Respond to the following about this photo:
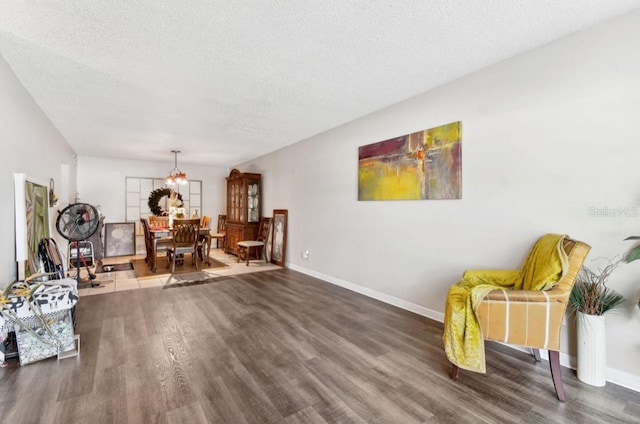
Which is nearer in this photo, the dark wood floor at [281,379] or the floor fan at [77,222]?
the dark wood floor at [281,379]

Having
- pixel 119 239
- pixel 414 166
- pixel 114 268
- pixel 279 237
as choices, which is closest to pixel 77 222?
pixel 114 268

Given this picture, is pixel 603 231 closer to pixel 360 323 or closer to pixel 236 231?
pixel 360 323

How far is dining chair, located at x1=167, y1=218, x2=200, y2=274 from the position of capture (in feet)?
17.0

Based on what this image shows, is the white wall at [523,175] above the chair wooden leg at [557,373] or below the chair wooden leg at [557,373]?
above

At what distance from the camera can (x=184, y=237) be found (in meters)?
→ 5.32

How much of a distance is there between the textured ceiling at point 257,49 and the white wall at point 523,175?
0.19 meters

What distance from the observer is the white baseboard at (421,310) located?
193 centimetres

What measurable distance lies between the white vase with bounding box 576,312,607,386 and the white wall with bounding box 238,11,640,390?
0.48 feet

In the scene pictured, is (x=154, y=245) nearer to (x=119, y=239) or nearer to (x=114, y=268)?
(x=114, y=268)

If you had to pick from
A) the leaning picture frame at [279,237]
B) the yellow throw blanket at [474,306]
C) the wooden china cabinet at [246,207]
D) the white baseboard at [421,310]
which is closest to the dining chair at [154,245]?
the wooden china cabinet at [246,207]

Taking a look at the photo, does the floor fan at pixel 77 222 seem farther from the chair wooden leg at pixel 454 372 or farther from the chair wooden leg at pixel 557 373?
the chair wooden leg at pixel 557 373

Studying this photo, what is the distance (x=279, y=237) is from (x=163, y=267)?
2346mm

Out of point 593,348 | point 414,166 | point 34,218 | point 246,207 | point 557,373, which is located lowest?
point 557,373

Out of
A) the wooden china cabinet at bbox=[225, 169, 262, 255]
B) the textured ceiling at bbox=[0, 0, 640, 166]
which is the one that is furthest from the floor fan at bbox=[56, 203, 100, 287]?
the wooden china cabinet at bbox=[225, 169, 262, 255]
